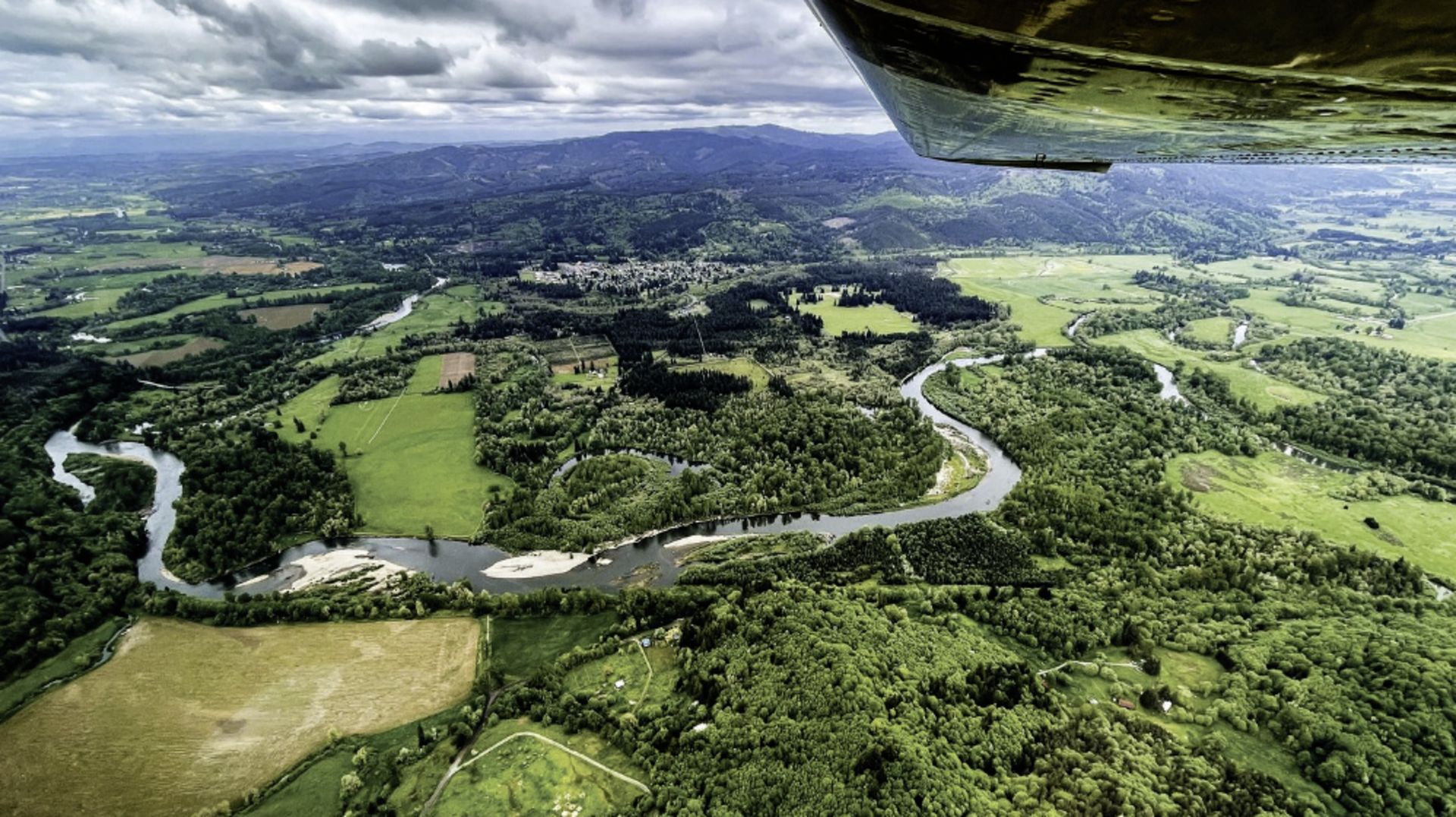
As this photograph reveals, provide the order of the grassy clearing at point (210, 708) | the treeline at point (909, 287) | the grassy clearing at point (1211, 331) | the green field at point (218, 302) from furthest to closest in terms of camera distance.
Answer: the treeline at point (909, 287) → the green field at point (218, 302) → the grassy clearing at point (1211, 331) → the grassy clearing at point (210, 708)

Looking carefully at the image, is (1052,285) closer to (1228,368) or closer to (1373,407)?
(1228,368)

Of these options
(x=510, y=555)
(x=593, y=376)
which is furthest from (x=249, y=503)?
(x=593, y=376)

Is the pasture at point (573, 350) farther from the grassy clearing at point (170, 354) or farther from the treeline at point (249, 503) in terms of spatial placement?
the grassy clearing at point (170, 354)

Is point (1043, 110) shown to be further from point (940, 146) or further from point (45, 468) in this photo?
point (45, 468)

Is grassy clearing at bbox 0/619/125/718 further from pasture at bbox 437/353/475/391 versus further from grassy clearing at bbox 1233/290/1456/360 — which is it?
grassy clearing at bbox 1233/290/1456/360

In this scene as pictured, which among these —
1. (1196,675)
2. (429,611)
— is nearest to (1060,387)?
(1196,675)

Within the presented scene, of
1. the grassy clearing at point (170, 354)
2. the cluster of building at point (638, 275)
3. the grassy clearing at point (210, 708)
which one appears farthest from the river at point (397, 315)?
the grassy clearing at point (210, 708)
